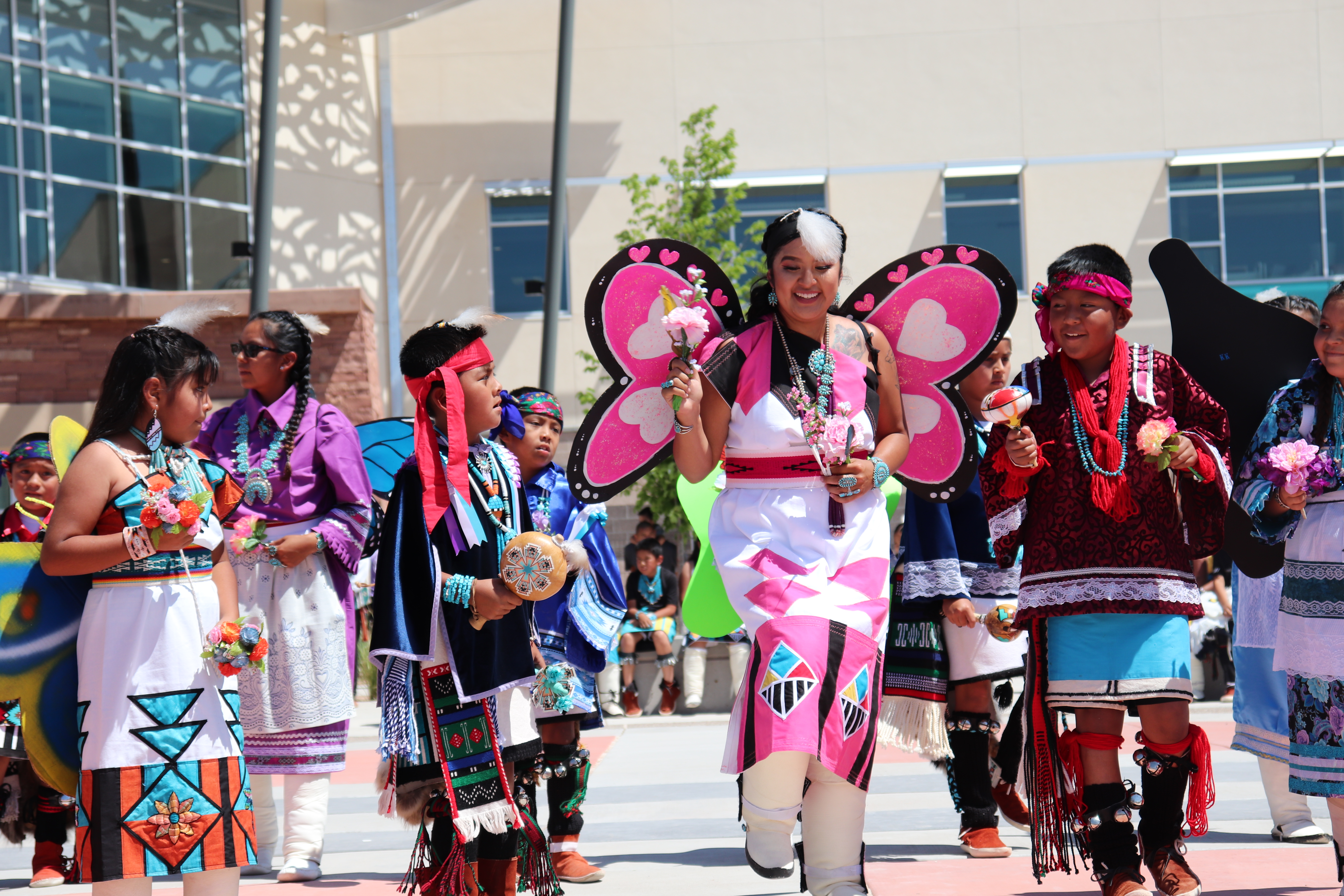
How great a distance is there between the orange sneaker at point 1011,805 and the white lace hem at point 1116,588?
1571mm

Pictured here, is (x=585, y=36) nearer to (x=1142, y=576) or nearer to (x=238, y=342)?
(x=238, y=342)

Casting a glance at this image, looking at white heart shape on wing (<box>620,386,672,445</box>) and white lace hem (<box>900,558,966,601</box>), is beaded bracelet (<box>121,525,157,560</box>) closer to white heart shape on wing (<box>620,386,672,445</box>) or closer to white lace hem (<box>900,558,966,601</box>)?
white heart shape on wing (<box>620,386,672,445</box>)

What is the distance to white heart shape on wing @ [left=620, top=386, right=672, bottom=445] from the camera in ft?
14.4

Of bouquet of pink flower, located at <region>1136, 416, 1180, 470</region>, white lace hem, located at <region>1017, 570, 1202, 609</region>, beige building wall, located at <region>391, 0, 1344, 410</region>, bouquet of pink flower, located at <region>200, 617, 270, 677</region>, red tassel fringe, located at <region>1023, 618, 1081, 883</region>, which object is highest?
beige building wall, located at <region>391, 0, 1344, 410</region>

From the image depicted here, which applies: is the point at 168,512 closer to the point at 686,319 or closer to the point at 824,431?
the point at 686,319

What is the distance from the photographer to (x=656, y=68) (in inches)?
813

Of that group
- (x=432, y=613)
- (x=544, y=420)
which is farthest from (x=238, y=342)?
(x=432, y=613)

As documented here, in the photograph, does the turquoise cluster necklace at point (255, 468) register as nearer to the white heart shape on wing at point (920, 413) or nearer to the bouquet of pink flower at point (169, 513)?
the bouquet of pink flower at point (169, 513)

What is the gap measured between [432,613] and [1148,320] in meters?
18.6

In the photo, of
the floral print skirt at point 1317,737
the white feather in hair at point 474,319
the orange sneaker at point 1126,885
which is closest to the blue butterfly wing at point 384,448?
the white feather in hair at point 474,319

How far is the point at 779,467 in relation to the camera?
13.2 ft

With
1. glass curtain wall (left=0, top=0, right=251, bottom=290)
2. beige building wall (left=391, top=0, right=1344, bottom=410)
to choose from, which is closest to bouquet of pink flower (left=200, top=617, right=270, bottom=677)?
glass curtain wall (left=0, top=0, right=251, bottom=290)

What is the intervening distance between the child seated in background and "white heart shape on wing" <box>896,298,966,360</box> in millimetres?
6998

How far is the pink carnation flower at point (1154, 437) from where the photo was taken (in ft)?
12.9
